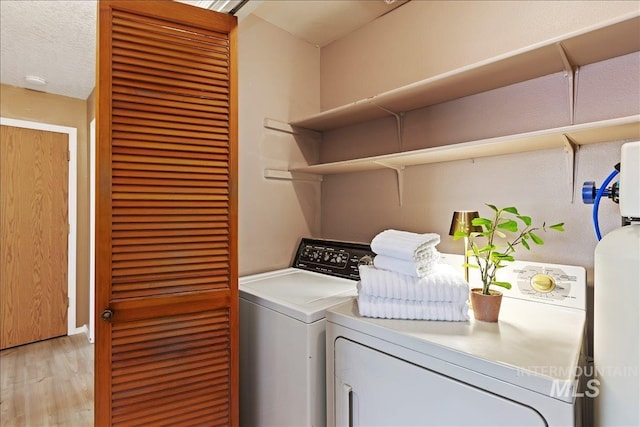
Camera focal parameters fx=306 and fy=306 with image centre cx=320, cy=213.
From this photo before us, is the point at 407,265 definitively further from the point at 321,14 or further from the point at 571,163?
the point at 321,14

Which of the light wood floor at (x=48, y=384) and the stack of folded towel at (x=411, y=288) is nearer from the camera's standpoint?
the stack of folded towel at (x=411, y=288)

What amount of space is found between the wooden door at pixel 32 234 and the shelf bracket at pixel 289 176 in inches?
91.9

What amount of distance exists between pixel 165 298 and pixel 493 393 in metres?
1.17

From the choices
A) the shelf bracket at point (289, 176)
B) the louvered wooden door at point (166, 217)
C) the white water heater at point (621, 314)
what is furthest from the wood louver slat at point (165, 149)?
the white water heater at point (621, 314)

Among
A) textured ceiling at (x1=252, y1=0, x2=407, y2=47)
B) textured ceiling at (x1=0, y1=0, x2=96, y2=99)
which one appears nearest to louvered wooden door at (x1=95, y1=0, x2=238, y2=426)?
textured ceiling at (x1=252, y1=0, x2=407, y2=47)

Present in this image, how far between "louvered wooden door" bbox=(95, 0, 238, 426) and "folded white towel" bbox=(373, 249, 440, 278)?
0.68m

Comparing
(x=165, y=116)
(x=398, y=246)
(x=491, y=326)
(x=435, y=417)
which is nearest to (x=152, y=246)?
(x=165, y=116)

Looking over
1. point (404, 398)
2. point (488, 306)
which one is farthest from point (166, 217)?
point (488, 306)

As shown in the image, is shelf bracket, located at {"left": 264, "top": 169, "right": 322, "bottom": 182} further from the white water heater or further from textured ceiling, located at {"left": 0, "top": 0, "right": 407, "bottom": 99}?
the white water heater

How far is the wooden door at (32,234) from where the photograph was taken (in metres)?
2.75

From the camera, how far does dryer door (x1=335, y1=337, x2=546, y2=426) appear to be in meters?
0.77

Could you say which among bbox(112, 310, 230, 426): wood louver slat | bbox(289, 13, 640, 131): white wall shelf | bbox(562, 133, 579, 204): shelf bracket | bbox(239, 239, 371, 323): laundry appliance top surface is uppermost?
bbox(289, 13, 640, 131): white wall shelf

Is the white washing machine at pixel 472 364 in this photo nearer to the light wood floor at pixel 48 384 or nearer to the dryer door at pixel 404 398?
the dryer door at pixel 404 398

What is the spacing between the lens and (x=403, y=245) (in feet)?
3.84
